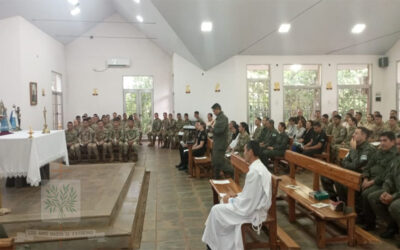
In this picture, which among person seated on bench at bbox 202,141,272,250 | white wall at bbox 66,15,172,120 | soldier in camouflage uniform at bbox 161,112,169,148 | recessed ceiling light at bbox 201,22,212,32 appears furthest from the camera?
white wall at bbox 66,15,172,120

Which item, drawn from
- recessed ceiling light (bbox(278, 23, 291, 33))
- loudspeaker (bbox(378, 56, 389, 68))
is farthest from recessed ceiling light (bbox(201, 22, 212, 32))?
loudspeaker (bbox(378, 56, 389, 68))

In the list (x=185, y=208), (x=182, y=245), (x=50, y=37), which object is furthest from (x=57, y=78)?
(x=182, y=245)

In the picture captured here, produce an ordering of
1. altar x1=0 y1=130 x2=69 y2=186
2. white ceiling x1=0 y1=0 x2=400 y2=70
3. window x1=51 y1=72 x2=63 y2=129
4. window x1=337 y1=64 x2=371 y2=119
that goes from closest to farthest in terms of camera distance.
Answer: altar x1=0 y1=130 x2=69 y2=186 → white ceiling x1=0 y1=0 x2=400 y2=70 → window x1=337 y1=64 x2=371 y2=119 → window x1=51 y1=72 x2=63 y2=129

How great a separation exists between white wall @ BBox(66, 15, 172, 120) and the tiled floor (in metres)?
7.36

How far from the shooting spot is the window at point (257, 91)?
10422mm

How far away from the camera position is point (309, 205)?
335cm

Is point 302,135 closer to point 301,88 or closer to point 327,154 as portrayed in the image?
point 327,154

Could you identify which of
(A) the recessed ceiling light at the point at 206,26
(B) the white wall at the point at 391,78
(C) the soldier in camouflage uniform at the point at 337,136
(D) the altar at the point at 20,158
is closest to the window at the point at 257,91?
(A) the recessed ceiling light at the point at 206,26

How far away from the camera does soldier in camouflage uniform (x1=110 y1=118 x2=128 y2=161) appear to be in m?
8.45

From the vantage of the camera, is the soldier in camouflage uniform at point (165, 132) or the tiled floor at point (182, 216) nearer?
the tiled floor at point (182, 216)

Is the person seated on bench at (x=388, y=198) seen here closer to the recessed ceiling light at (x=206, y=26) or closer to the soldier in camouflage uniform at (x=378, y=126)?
the soldier in camouflage uniform at (x=378, y=126)

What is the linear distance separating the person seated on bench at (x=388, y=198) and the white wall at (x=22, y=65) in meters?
8.26

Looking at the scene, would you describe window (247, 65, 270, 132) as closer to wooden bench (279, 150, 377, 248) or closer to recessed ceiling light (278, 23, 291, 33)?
recessed ceiling light (278, 23, 291, 33)

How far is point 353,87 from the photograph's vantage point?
1081 centimetres
